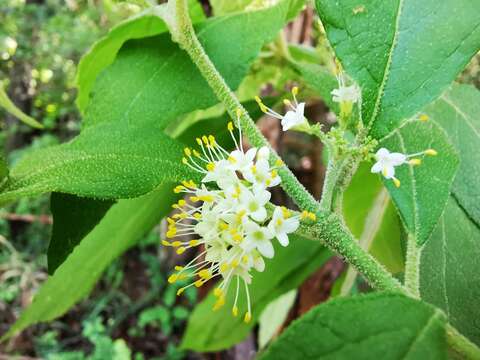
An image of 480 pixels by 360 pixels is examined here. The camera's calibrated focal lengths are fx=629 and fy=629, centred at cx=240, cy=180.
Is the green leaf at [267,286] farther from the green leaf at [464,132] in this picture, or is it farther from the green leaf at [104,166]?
the green leaf at [104,166]

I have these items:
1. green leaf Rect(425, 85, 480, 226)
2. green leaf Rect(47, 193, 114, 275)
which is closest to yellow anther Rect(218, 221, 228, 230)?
green leaf Rect(47, 193, 114, 275)

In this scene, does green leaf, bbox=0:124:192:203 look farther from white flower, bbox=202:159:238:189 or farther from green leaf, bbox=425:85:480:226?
green leaf, bbox=425:85:480:226

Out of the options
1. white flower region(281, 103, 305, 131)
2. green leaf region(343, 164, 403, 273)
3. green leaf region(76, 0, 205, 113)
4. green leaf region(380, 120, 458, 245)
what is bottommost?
green leaf region(343, 164, 403, 273)

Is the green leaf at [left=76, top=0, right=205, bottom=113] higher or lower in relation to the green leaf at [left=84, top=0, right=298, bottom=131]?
higher

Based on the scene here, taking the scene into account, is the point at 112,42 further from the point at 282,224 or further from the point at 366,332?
the point at 366,332

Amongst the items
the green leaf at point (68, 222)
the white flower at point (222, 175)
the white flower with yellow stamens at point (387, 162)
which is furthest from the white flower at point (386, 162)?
the green leaf at point (68, 222)

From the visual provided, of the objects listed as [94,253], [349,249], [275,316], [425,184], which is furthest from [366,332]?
[275,316]

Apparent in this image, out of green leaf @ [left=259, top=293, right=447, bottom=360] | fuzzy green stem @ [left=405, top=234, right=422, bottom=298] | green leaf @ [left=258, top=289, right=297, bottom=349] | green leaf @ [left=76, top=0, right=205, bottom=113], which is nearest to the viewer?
green leaf @ [left=259, top=293, right=447, bottom=360]
